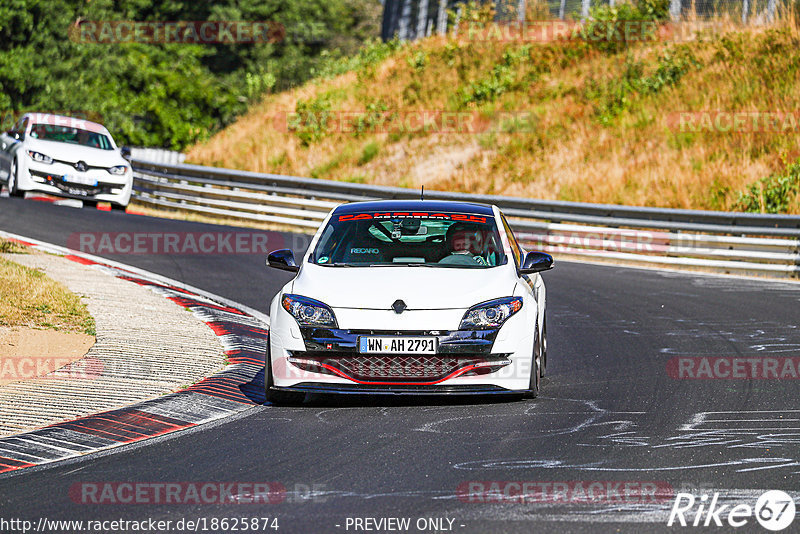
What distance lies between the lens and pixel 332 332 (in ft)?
27.4

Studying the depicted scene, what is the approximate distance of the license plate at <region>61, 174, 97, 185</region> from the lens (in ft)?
75.3

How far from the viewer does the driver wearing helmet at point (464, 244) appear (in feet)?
30.8

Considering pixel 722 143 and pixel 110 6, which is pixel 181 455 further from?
pixel 110 6

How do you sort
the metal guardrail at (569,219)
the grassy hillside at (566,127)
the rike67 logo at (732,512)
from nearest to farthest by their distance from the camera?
the rike67 logo at (732,512) → the metal guardrail at (569,219) → the grassy hillside at (566,127)

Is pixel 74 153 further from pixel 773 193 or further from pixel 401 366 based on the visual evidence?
pixel 401 366

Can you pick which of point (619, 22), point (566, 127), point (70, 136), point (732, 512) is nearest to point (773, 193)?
point (566, 127)

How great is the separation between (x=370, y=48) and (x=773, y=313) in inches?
1094

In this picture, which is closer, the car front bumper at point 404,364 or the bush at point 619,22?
the car front bumper at point 404,364

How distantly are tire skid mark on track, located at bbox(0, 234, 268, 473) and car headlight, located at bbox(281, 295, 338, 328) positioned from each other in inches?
31.0

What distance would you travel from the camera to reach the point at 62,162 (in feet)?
75.0

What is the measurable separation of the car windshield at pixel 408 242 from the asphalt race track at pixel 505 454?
3.65 feet

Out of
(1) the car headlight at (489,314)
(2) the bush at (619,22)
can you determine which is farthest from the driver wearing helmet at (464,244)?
(2) the bush at (619,22)

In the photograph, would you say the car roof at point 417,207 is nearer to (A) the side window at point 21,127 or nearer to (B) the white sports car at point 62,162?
(B) the white sports car at point 62,162

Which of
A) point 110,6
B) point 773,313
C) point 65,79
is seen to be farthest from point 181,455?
point 110,6
